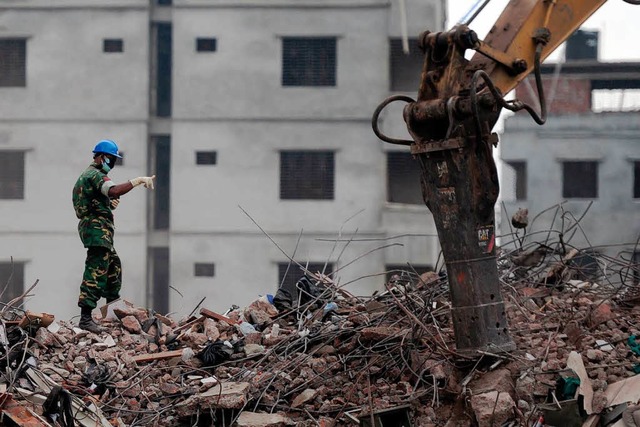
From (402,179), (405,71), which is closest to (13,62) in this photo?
(405,71)

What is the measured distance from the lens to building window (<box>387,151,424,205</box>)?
24328 millimetres

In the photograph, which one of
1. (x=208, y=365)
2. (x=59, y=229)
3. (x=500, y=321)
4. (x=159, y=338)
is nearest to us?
(x=500, y=321)

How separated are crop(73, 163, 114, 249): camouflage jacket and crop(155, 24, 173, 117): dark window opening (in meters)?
17.2

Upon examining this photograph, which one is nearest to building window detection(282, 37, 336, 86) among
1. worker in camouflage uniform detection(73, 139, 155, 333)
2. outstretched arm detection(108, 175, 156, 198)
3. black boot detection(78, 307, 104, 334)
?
worker in camouflage uniform detection(73, 139, 155, 333)

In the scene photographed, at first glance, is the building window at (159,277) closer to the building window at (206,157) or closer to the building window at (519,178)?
the building window at (206,157)

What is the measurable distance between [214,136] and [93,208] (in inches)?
622

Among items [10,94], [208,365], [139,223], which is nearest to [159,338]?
[208,365]

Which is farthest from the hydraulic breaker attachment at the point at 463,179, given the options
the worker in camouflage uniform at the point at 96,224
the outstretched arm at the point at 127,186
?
the worker in camouflage uniform at the point at 96,224

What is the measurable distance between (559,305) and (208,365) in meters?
2.62

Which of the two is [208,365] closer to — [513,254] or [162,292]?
[513,254]

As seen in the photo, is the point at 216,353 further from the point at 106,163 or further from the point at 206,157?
the point at 206,157

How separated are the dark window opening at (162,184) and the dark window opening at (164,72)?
91 cm

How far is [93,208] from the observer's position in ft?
26.6

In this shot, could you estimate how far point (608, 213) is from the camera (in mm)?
24828
